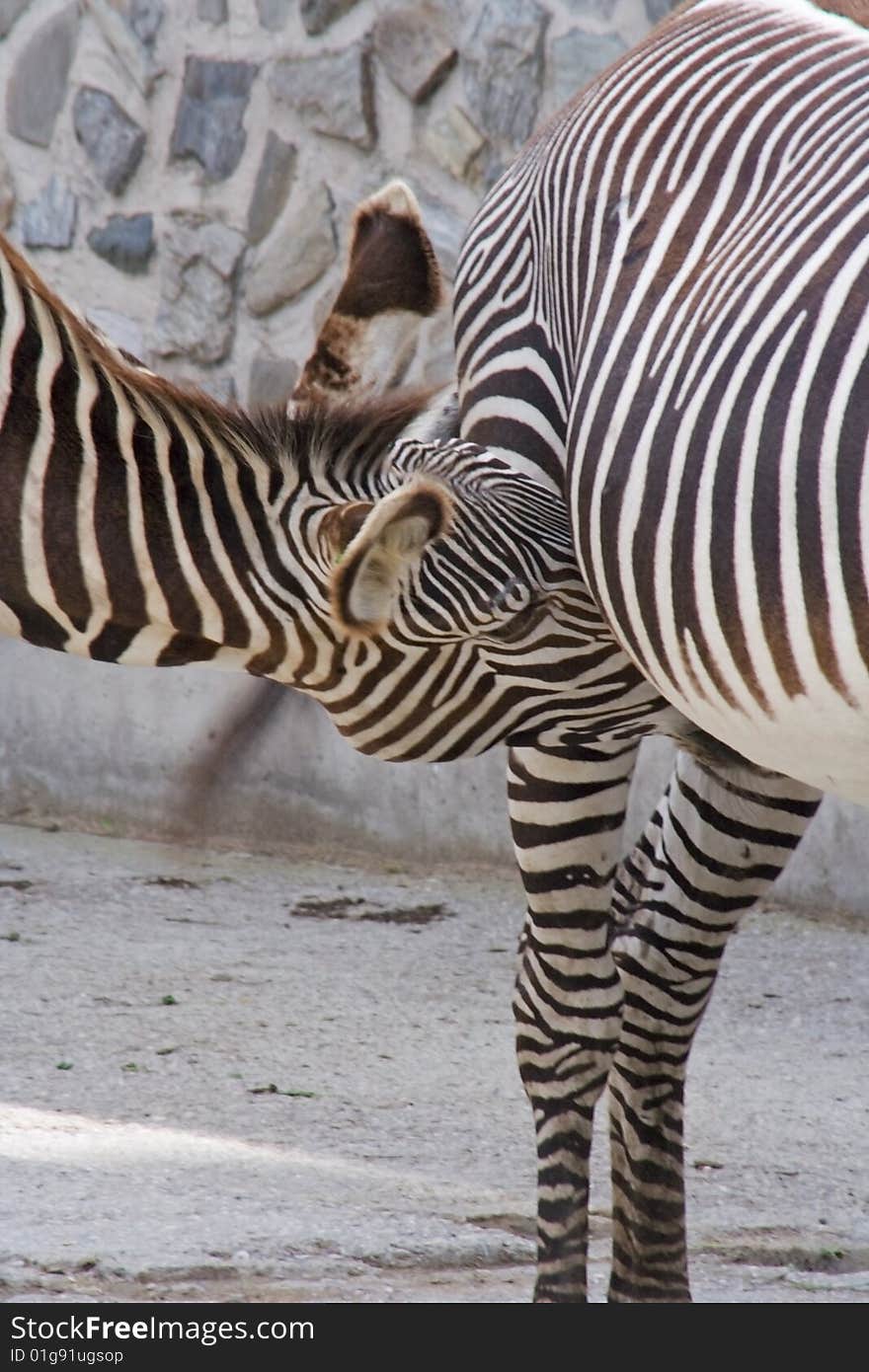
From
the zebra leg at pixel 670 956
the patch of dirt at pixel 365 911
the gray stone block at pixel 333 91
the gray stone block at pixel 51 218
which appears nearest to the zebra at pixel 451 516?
the zebra leg at pixel 670 956

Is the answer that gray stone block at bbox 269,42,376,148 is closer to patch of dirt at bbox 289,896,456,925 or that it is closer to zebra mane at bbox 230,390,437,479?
patch of dirt at bbox 289,896,456,925

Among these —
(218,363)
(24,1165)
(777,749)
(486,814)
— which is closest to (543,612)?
(777,749)

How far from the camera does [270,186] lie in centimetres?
572

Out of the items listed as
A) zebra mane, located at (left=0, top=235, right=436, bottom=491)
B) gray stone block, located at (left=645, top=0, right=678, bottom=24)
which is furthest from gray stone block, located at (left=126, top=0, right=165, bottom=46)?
zebra mane, located at (left=0, top=235, right=436, bottom=491)

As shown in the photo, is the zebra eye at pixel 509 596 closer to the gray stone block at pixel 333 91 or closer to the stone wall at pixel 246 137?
the stone wall at pixel 246 137

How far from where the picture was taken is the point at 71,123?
600 cm

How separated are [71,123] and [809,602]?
16.0ft

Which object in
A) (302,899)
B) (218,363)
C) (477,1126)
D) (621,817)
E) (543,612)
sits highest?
(543,612)

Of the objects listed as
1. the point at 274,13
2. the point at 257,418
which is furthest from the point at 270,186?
the point at 257,418

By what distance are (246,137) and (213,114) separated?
136 millimetres

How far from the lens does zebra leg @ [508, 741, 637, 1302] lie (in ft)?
8.35

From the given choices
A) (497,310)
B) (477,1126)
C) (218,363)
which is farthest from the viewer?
(218,363)

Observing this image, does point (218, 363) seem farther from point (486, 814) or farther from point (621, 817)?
point (621, 817)

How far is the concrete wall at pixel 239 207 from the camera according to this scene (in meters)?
5.35
